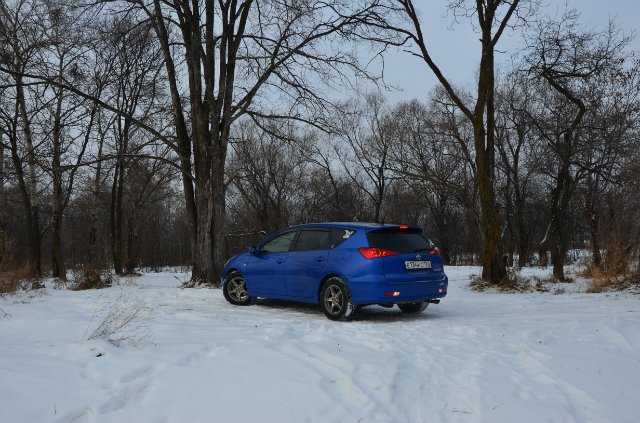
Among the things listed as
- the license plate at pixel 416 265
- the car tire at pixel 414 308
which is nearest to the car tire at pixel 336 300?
the license plate at pixel 416 265

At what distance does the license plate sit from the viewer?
7.83 metres

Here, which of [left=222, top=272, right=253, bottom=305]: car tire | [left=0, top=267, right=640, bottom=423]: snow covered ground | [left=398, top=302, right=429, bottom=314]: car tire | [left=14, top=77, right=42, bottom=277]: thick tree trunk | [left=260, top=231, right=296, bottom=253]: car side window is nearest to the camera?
[left=0, top=267, right=640, bottom=423]: snow covered ground

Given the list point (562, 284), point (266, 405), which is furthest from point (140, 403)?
point (562, 284)

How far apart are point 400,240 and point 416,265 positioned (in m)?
0.46

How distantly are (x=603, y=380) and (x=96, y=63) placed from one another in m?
20.3

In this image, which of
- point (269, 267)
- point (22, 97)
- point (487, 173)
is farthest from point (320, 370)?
point (22, 97)

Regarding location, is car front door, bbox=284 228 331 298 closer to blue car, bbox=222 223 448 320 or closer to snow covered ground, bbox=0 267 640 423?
blue car, bbox=222 223 448 320

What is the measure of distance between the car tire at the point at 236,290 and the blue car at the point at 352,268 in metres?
0.58

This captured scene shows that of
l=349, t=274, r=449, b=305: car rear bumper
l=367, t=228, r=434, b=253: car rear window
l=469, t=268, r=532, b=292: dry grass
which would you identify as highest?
l=367, t=228, r=434, b=253: car rear window

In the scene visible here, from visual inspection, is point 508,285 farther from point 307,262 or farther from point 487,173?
point 307,262

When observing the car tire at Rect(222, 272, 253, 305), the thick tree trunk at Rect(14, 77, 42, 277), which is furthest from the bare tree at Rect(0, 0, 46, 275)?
the car tire at Rect(222, 272, 253, 305)

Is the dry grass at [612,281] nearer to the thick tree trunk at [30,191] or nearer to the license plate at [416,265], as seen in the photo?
the license plate at [416,265]

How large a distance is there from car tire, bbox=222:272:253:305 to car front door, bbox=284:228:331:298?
1393 millimetres

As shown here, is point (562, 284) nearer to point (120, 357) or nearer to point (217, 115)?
point (217, 115)
